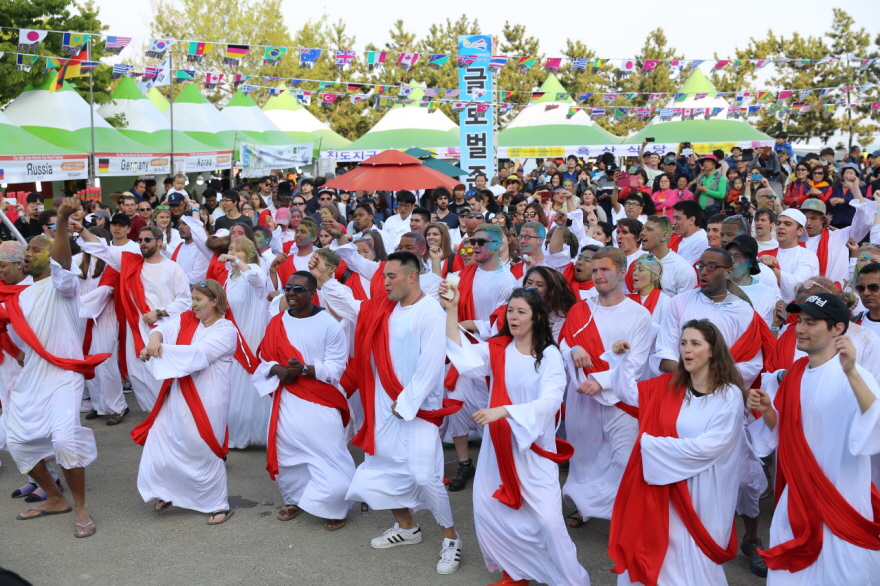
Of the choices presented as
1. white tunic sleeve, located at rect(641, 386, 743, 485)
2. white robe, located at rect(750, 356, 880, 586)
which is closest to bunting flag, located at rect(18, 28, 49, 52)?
white tunic sleeve, located at rect(641, 386, 743, 485)

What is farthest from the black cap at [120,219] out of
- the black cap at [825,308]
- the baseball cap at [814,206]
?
the baseball cap at [814,206]

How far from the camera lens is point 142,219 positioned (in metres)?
11.0

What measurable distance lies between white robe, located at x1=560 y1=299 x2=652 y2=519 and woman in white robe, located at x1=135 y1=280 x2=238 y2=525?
2343 millimetres

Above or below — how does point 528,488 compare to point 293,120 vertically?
below

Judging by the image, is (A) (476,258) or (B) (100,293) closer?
(A) (476,258)

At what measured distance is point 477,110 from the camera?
54.4ft

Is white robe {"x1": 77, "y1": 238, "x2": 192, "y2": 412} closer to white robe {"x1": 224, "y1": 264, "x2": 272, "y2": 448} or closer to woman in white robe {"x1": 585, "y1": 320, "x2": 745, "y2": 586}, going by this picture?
white robe {"x1": 224, "y1": 264, "x2": 272, "y2": 448}

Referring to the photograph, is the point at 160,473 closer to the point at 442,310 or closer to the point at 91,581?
the point at 91,581

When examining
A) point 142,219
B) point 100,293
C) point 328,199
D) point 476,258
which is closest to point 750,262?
point 476,258

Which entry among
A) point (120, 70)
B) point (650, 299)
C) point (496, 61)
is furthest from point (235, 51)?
point (650, 299)

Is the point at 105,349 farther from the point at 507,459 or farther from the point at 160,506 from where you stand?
the point at 507,459

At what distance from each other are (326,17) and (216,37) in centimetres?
659

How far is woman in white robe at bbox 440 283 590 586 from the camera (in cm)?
445

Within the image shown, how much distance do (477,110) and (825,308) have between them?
13261 mm
